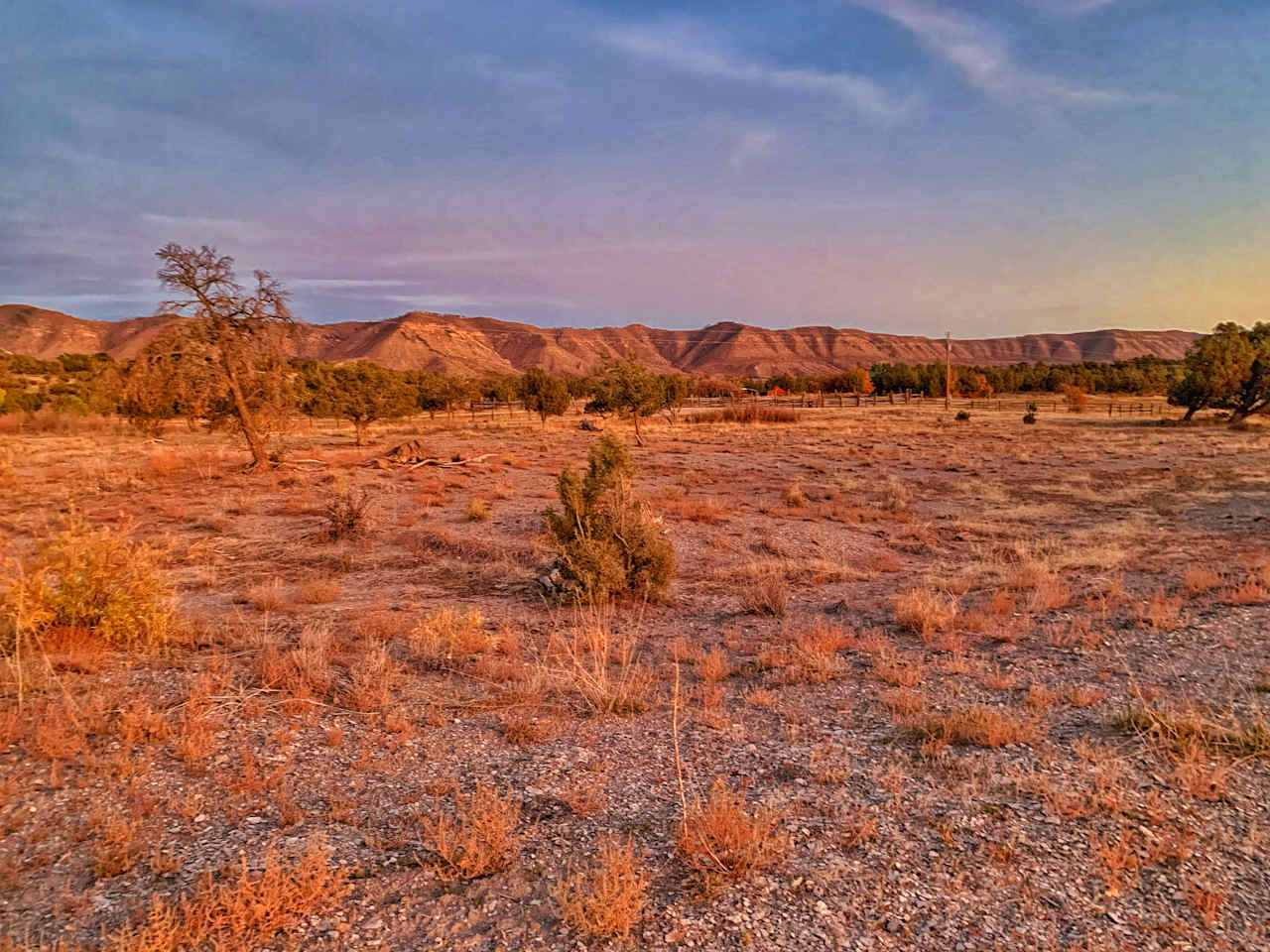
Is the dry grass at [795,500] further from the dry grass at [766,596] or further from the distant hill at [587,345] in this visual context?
the distant hill at [587,345]

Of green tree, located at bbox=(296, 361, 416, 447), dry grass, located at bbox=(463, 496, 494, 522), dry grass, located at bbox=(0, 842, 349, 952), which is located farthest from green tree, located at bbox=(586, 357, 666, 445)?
dry grass, located at bbox=(0, 842, 349, 952)

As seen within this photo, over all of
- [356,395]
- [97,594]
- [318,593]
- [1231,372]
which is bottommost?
[318,593]

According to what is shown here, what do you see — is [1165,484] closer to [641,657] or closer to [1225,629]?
[1225,629]

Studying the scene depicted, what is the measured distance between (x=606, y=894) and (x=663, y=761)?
5.85 ft

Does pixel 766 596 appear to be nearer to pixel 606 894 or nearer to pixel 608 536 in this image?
pixel 608 536

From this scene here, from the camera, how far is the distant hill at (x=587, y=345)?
116 metres

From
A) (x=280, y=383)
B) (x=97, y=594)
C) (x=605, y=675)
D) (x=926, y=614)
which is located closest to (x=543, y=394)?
(x=280, y=383)

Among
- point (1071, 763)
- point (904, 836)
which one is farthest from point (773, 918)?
point (1071, 763)

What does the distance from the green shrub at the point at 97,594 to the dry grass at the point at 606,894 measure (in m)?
5.69

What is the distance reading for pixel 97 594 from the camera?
674 cm

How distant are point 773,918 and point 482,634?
5030 millimetres

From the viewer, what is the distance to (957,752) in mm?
4875

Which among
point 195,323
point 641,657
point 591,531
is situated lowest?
point 641,657

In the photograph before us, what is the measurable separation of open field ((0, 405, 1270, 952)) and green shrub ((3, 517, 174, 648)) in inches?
9.8
